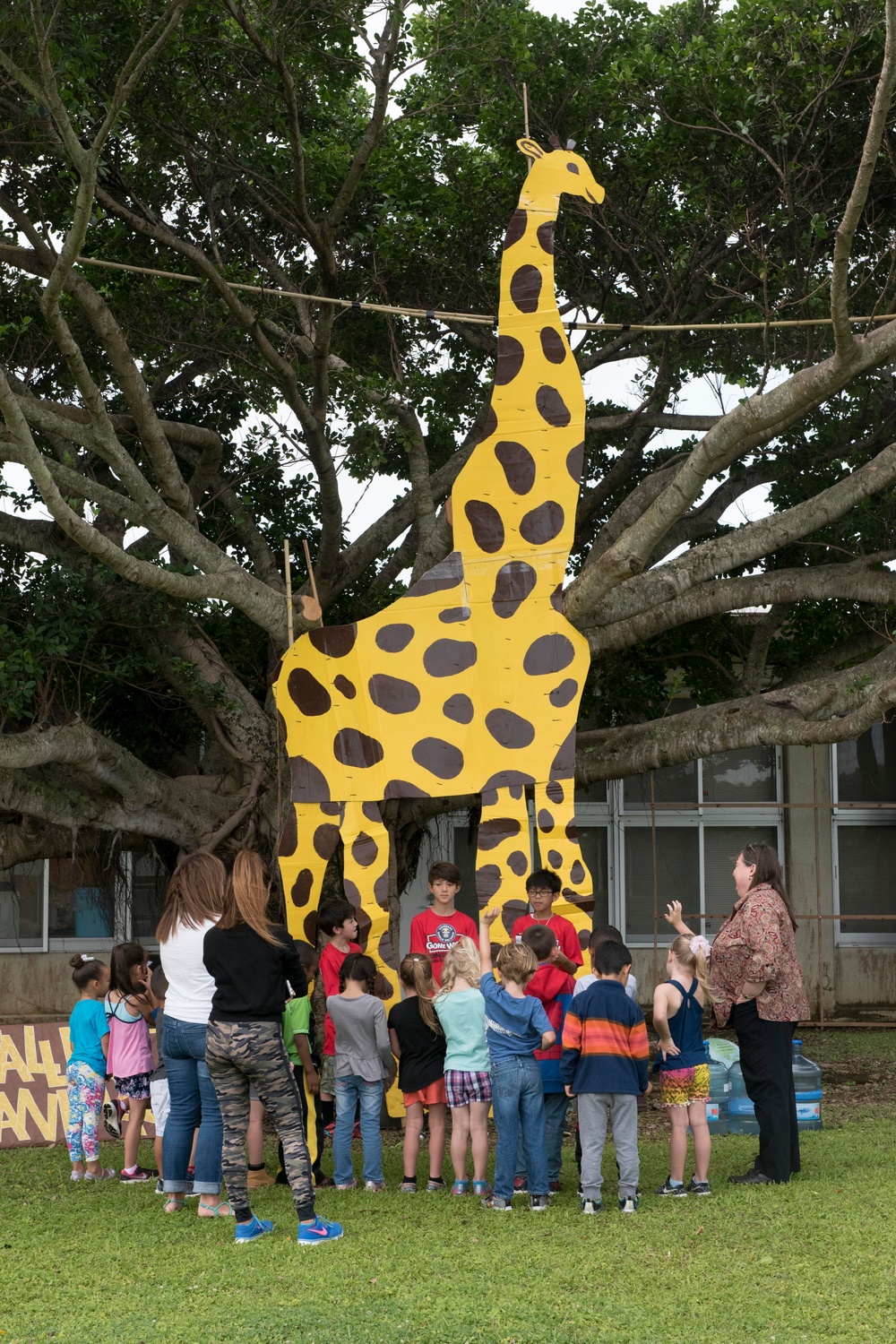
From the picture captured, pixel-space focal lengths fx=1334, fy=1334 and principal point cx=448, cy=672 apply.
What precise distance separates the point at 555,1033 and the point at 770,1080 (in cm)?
104

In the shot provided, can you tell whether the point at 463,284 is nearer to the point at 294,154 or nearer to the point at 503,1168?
the point at 294,154

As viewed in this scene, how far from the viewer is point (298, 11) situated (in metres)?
8.43

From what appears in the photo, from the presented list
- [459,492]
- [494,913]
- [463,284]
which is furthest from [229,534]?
[494,913]

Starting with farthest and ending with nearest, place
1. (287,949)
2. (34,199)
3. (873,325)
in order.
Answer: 1. (34,199)
2. (873,325)
3. (287,949)

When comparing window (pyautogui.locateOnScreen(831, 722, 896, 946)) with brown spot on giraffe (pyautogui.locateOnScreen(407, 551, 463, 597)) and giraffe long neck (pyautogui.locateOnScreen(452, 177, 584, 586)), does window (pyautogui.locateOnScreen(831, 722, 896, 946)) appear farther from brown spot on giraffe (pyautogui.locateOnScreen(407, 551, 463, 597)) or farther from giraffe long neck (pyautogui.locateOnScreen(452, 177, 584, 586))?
brown spot on giraffe (pyautogui.locateOnScreen(407, 551, 463, 597))

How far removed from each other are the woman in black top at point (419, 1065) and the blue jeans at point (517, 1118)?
525mm

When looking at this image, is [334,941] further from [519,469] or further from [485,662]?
[519,469]

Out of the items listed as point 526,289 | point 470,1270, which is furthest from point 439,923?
point 526,289

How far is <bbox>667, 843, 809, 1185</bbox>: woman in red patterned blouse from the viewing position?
6172mm

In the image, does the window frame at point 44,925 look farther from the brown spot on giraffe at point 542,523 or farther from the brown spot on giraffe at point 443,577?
the brown spot on giraffe at point 542,523

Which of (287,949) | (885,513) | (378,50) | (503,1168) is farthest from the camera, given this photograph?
(885,513)

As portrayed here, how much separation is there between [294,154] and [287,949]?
199 inches

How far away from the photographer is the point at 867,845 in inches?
548

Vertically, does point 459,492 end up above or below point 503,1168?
above
